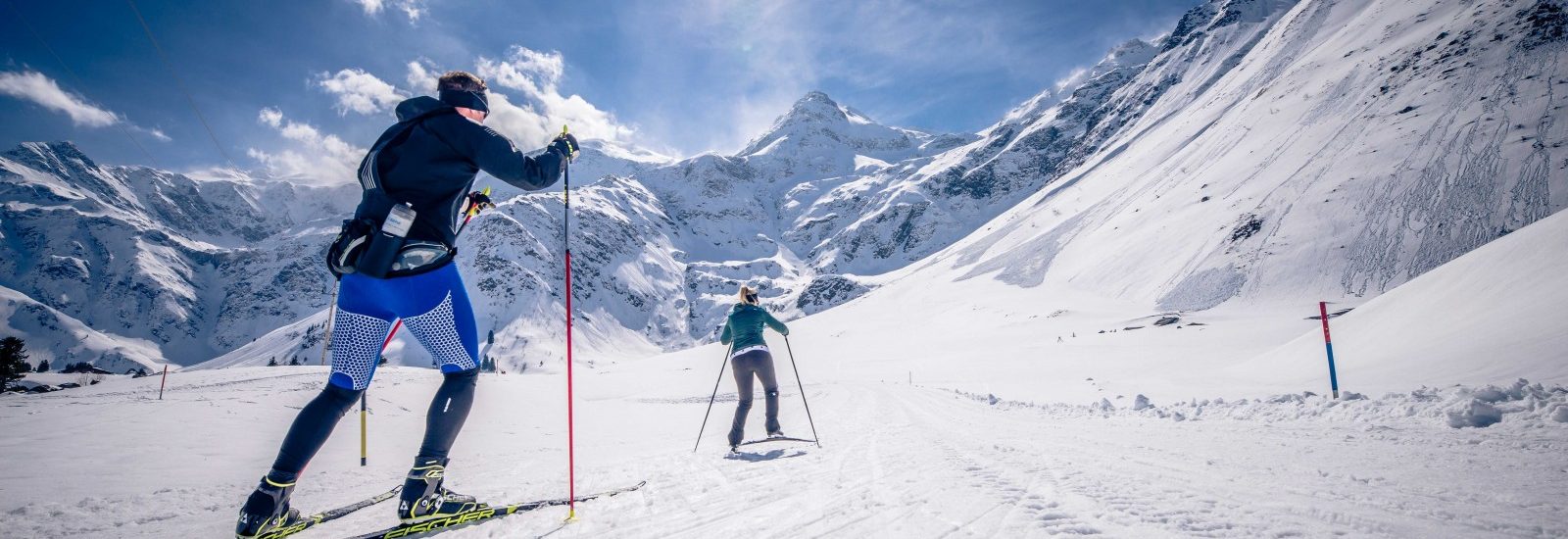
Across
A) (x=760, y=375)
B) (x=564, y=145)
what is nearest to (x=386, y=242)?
(x=564, y=145)

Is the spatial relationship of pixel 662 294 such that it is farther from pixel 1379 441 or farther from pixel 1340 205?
pixel 1379 441

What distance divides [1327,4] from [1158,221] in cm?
7255

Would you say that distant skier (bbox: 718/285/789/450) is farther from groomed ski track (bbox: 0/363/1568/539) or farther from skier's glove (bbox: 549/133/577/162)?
skier's glove (bbox: 549/133/577/162)

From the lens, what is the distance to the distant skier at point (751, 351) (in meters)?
6.76

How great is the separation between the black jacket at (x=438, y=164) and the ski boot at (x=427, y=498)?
4.03ft

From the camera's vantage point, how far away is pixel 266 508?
266 cm

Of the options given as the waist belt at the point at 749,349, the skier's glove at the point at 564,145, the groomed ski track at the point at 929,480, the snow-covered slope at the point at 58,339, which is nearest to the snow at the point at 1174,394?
the groomed ski track at the point at 929,480

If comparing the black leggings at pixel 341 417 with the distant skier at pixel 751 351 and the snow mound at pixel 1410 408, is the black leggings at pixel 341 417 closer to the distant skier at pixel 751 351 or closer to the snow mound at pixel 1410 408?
the distant skier at pixel 751 351

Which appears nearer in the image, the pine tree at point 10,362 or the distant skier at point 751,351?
the distant skier at point 751,351

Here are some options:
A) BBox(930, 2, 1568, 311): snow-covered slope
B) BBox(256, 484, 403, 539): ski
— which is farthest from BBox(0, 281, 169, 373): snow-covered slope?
BBox(930, 2, 1568, 311): snow-covered slope

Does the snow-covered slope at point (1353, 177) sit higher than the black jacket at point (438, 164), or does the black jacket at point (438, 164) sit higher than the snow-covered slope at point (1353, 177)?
the snow-covered slope at point (1353, 177)

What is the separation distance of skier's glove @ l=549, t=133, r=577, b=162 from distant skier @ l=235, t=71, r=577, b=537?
27 centimetres

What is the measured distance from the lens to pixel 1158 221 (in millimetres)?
50500

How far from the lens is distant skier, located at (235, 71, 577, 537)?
2.85m
